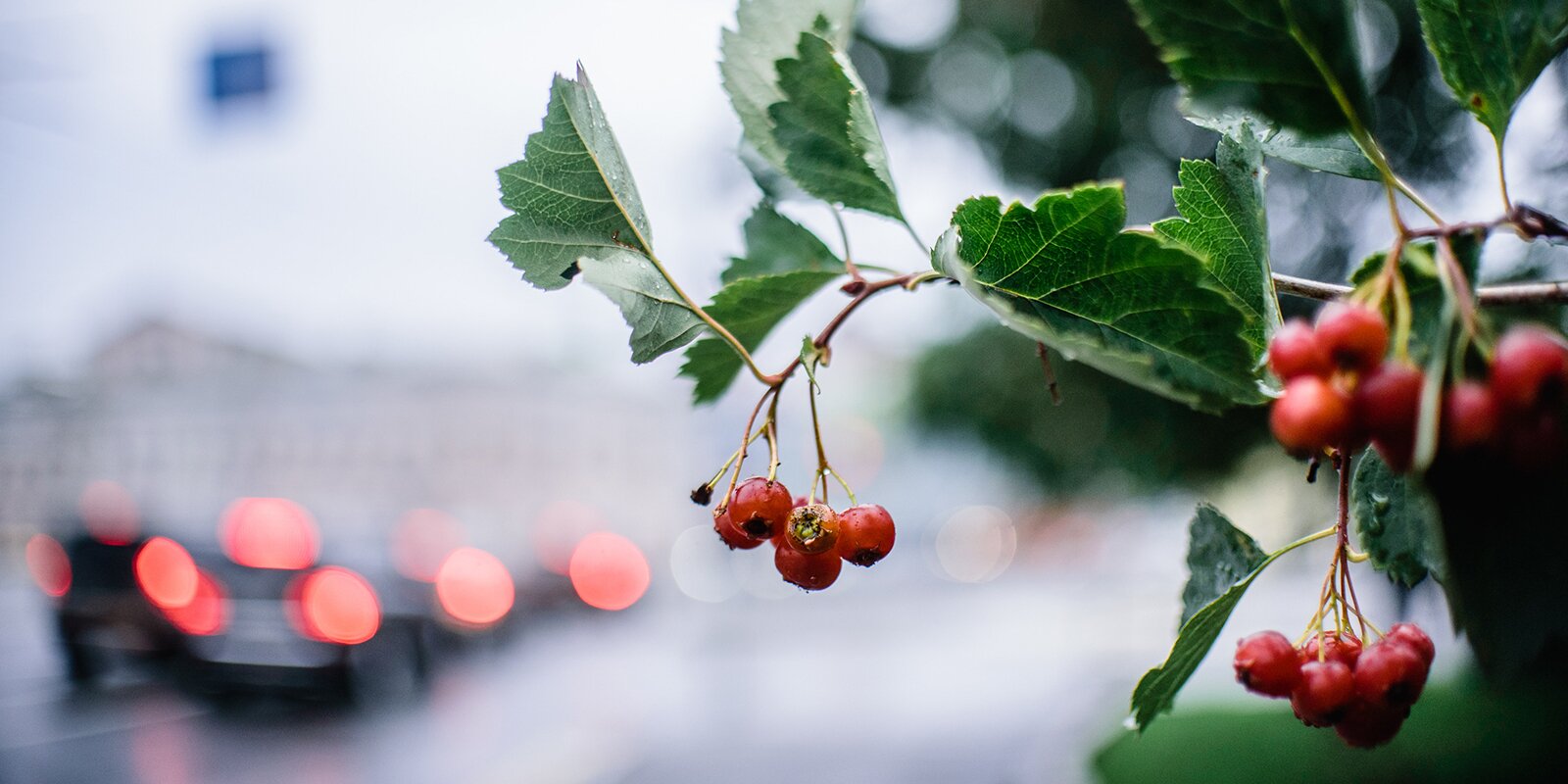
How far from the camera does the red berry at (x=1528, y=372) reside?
455 mm

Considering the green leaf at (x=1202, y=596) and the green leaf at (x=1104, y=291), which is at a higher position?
the green leaf at (x=1104, y=291)

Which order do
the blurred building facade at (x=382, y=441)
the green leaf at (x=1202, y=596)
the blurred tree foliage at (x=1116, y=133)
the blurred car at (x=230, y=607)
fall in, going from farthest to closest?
the blurred building facade at (x=382, y=441)
the blurred car at (x=230, y=607)
the blurred tree foliage at (x=1116, y=133)
the green leaf at (x=1202, y=596)

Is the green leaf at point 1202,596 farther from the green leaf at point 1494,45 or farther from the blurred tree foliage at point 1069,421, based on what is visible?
the blurred tree foliage at point 1069,421

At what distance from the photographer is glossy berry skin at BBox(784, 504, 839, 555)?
2.67ft

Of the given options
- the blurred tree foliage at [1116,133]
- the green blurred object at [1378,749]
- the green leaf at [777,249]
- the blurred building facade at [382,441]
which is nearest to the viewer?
the green leaf at [777,249]

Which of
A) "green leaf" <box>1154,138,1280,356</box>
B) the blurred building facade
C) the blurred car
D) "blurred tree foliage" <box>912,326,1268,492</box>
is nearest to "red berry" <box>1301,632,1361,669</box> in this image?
"green leaf" <box>1154,138,1280,356</box>

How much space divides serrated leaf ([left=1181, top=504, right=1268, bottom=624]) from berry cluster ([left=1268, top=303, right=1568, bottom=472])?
0.41m

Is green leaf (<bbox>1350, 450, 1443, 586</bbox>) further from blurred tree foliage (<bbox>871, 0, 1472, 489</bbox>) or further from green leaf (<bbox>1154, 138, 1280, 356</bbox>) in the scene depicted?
blurred tree foliage (<bbox>871, 0, 1472, 489</bbox>)

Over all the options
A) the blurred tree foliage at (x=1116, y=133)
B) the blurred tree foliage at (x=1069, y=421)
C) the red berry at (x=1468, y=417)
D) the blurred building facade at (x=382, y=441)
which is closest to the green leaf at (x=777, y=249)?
the red berry at (x=1468, y=417)

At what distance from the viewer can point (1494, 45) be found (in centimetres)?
62

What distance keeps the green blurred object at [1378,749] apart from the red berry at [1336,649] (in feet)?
14.1

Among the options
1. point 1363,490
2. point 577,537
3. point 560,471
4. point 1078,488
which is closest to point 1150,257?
point 1363,490

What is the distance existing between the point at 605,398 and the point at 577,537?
8.97 m

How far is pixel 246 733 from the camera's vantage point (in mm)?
6961
